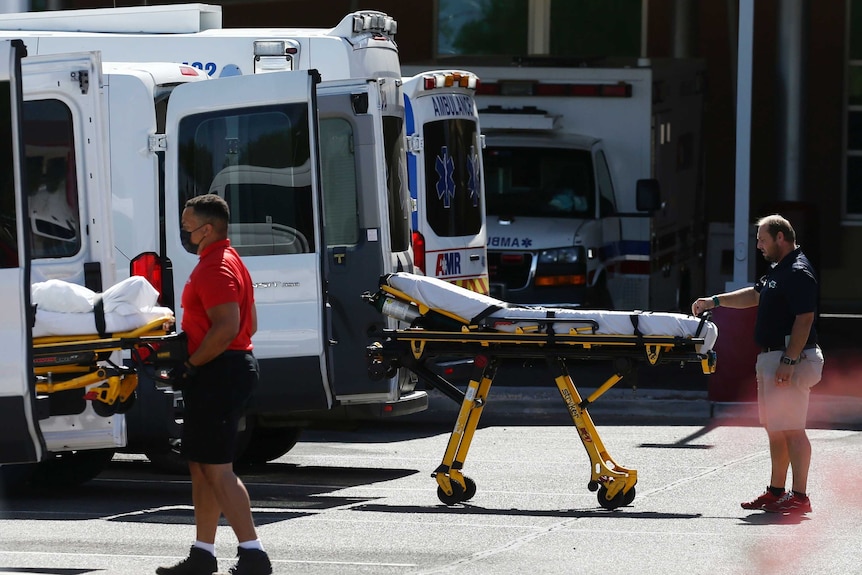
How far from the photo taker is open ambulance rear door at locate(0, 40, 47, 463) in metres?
8.45

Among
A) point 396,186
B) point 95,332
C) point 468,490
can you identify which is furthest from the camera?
point 396,186

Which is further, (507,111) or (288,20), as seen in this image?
(288,20)

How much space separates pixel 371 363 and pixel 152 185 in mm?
1704

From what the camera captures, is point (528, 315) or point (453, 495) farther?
point (453, 495)

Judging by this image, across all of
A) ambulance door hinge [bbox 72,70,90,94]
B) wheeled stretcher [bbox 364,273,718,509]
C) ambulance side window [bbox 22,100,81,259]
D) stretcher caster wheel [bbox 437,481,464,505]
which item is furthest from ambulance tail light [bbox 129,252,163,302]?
stretcher caster wheel [bbox 437,481,464,505]

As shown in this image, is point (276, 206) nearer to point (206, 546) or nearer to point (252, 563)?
point (206, 546)

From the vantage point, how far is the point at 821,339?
20406mm

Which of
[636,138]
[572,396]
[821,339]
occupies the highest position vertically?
[636,138]

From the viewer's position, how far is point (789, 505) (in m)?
9.37

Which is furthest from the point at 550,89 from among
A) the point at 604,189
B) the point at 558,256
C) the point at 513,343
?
the point at 513,343

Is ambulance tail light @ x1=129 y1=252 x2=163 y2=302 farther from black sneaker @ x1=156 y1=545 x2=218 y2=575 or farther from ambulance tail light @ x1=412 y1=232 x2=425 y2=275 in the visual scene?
ambulance tail light @ x1=412 y1=232 x2=425 y2=275

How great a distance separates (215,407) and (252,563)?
0.69m

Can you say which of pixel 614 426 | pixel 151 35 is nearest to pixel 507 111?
pixel 614 426

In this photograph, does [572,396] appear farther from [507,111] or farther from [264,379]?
[507,111]
